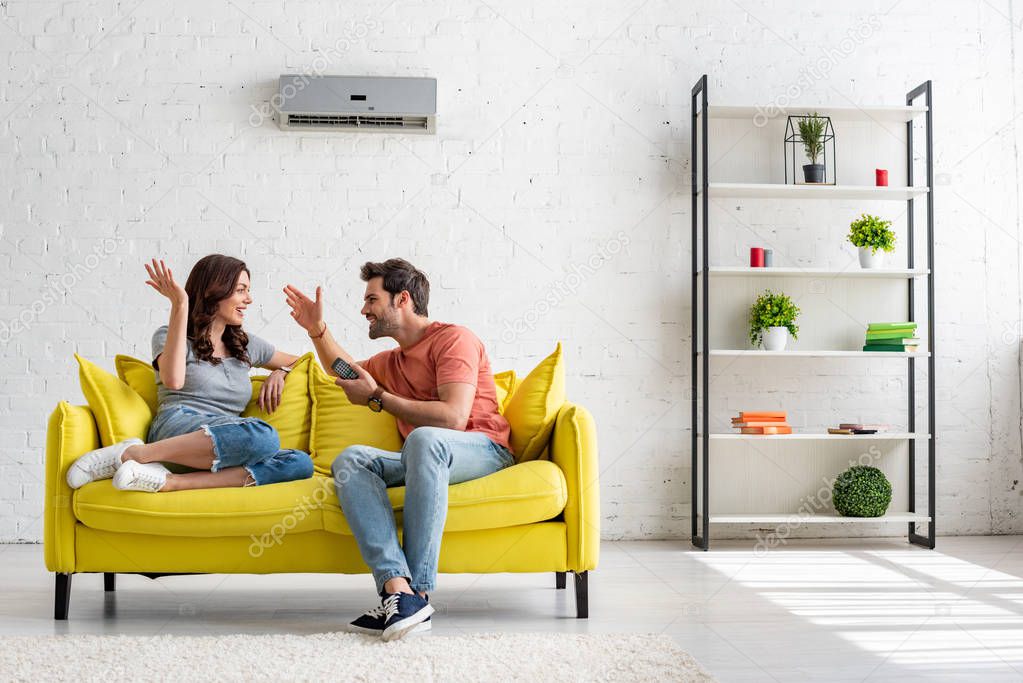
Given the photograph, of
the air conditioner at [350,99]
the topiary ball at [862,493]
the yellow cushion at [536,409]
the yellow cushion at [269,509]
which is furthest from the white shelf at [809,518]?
the air conditioner at [350,99]

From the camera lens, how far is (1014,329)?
4.56m

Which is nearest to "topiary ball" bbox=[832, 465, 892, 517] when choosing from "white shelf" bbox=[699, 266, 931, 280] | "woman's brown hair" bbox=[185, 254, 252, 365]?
"white shelf" bbox=[699, 266, 931, 280]

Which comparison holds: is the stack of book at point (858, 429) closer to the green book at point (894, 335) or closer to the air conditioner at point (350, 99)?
the green book at point (894, 335)

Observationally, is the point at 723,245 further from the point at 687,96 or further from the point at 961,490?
the point at 961,490

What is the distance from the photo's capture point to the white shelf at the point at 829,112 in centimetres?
422

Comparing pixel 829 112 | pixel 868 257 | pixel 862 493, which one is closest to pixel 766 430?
pixel 862 493

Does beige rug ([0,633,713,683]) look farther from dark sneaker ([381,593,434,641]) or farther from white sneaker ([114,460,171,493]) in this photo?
white sneaker ([114,460,171,493])

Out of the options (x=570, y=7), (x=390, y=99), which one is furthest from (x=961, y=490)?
(x=390, y=99)

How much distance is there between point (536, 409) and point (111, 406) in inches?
51.3

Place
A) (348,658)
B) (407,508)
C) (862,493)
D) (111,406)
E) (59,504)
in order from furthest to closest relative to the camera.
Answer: (862,493) → (111,406) → (59,504) → (407,508) → (348,658)

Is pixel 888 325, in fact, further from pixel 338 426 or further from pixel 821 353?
pixel 338 426

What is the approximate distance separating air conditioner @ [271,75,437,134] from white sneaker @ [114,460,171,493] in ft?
6.61

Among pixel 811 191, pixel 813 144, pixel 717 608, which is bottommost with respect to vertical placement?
pixel 717 608

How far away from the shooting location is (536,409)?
9.83 ft
